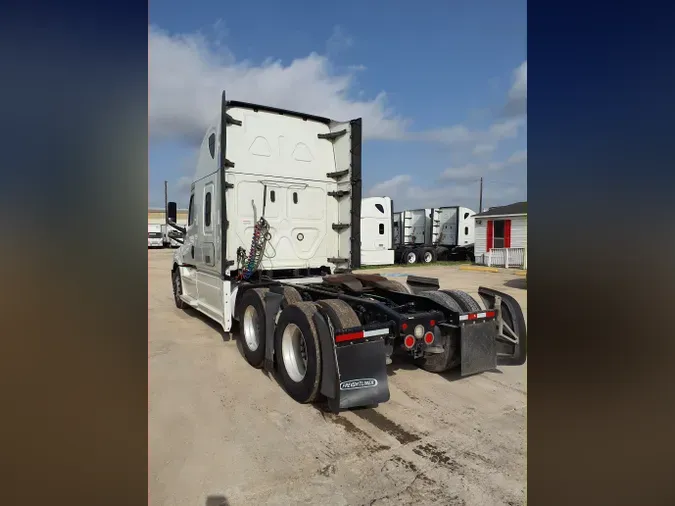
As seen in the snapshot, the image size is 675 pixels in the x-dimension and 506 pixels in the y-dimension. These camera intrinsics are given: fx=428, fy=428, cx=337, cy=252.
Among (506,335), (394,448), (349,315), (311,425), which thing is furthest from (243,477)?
(506,335)

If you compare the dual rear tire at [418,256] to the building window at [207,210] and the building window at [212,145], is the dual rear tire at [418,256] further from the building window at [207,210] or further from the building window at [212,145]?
the building window at [212,145]

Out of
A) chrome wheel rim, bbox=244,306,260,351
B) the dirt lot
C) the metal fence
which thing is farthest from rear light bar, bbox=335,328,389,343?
the metal fence

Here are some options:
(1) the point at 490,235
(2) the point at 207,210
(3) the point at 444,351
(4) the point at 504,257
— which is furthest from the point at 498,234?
(3) the point at 444,351

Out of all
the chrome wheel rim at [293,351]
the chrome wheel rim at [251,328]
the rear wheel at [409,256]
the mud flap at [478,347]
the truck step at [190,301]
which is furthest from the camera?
the rear wheel at [409,256]

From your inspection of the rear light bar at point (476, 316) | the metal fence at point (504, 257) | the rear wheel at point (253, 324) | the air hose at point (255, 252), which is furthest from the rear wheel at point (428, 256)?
the rear light bar at point (476, 316)

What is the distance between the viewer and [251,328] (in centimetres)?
571

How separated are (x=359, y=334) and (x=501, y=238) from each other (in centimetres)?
1912

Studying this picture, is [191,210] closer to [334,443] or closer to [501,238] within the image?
[334,443]

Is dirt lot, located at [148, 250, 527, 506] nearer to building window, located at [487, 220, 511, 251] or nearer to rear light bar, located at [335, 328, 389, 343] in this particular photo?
rear light bar, located at [335, 328, 389, 343]

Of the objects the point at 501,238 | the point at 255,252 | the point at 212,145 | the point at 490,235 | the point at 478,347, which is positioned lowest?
the point at 478,347

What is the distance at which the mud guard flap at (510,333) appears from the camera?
4.77 m

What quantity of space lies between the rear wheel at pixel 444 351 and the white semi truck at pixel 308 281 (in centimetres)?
2
